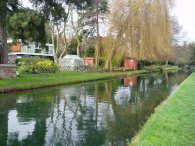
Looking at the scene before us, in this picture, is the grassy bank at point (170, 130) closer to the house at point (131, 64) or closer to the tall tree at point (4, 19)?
the tall tree at point (4, 19)

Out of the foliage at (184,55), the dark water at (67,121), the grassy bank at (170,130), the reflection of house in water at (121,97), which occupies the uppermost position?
the foliage at (184,55)

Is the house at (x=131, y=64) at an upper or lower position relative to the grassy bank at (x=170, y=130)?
upper

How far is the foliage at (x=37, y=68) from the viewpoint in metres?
33.0

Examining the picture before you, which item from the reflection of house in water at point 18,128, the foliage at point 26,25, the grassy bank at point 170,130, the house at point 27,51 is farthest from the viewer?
the house at point 27,51

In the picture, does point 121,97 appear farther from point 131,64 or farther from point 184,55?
point 184,55

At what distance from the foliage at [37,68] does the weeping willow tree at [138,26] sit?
40.8 ft

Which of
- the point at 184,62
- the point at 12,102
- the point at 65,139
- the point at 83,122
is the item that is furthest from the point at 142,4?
the point at 184,62

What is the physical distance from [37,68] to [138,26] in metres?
16.5

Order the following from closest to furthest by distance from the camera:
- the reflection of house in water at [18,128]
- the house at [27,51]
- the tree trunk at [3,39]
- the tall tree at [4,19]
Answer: the reflection of house in water at [18,128]
the tall tree at [4,19]
the tree trunk at [3,39]
the house at [27,51]

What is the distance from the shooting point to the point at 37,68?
3431 centimetres

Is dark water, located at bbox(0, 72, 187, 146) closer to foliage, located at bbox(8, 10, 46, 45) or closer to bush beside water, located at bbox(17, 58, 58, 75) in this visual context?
foliage, located at bbox(8, 10, 46, 45)

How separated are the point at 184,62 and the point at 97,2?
65151 mm

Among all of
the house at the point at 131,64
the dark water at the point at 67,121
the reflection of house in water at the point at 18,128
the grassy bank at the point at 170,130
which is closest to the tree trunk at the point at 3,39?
the dark water at the point at 67,121

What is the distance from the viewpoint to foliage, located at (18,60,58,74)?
33.0 m
